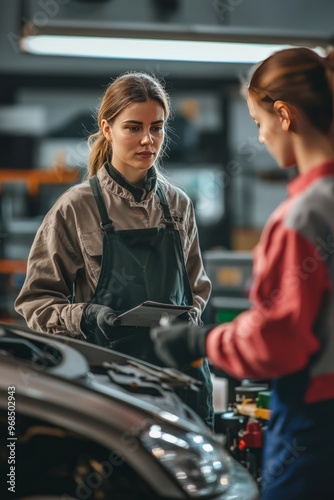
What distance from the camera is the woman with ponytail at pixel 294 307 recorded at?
4.91 ft

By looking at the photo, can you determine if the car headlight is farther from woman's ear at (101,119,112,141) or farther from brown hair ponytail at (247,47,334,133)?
woman's ear at (101,119,112,141)

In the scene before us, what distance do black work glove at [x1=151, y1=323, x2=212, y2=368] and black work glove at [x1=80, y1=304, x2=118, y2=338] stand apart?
1.67 ft

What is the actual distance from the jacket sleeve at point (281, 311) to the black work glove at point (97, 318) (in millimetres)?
717

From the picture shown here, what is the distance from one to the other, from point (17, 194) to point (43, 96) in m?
1.19

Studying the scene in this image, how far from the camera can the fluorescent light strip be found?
15.5 feet

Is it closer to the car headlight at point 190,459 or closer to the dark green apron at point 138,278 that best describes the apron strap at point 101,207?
the dark green apron at point 138,278

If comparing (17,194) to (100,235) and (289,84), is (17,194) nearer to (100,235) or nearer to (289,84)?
(100,235)

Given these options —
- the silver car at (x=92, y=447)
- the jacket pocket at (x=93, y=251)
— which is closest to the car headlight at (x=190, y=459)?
the silver car at (x=92, y=447)

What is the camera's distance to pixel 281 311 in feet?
4.88

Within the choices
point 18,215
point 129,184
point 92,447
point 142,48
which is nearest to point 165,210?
point 129,184

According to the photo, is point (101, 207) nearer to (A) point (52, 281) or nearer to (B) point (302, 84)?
(A) point (52, 281)

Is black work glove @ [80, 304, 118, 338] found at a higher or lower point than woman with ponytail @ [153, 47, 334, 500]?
lower

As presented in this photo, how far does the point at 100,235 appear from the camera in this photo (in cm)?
244

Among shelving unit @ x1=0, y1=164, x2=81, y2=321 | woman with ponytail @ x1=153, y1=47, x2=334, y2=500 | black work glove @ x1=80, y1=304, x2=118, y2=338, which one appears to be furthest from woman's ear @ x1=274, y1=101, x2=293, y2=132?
shelving unit @ x1=0, y1=164, x2=81, y2=321
